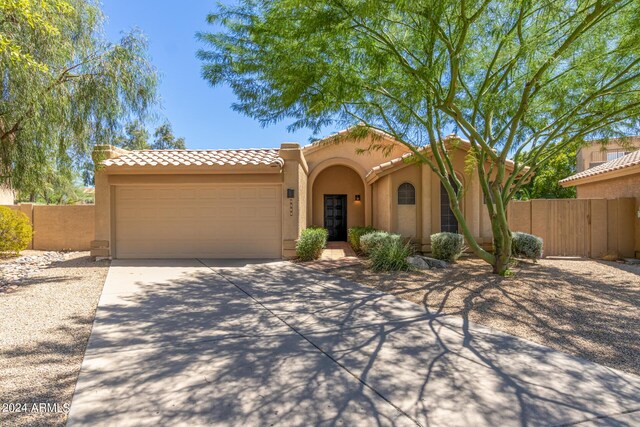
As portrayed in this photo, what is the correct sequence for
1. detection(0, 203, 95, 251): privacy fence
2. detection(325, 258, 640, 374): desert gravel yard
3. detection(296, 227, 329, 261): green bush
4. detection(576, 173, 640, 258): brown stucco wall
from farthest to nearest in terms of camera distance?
detection(0, 203, 95, 251): privacy fence, detection(576, 173, 640, 258): brown stucco wall, detection(296, 227, 329, 261): green bush, detection(325, 258, 640, 374): desert gravel yard

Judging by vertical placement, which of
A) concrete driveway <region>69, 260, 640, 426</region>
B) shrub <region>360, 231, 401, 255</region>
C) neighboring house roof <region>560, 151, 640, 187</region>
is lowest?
concrete driveway <region>69, 260, 640, 426</region>

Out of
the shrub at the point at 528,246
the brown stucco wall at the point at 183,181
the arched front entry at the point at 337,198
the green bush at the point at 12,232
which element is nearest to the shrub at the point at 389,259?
the brown stucco wall at the point at 183,181

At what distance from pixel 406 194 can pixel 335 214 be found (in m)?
5.49

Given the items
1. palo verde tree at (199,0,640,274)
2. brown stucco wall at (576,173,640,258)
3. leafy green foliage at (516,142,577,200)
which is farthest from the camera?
leafy green foliage at (516,142,577,200)

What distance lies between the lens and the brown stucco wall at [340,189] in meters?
18.2

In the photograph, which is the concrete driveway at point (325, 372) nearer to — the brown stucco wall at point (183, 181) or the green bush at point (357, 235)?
the brown stucco wall at point (183, 181)

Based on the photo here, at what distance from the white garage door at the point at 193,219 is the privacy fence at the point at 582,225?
877 centimetres

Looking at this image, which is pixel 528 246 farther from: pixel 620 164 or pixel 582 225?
pixel 620 164

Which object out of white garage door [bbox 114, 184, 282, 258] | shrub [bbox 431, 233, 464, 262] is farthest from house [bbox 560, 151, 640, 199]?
white garage door [bbox 114, 184, 282, 258]

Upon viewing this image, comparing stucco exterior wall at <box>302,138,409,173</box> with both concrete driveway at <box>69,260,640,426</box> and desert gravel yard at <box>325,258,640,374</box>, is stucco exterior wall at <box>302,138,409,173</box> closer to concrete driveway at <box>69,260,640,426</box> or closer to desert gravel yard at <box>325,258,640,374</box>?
desert gravel yard at <box>325,258,640,374</box>

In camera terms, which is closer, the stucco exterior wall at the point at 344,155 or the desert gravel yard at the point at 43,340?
the desert gravel yard at the point at 43,340

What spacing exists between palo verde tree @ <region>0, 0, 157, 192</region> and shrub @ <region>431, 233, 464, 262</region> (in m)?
9.42

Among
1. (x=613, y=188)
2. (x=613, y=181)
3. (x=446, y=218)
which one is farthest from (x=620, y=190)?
(x=446, y=218)

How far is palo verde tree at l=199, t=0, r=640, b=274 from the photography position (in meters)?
6.77
